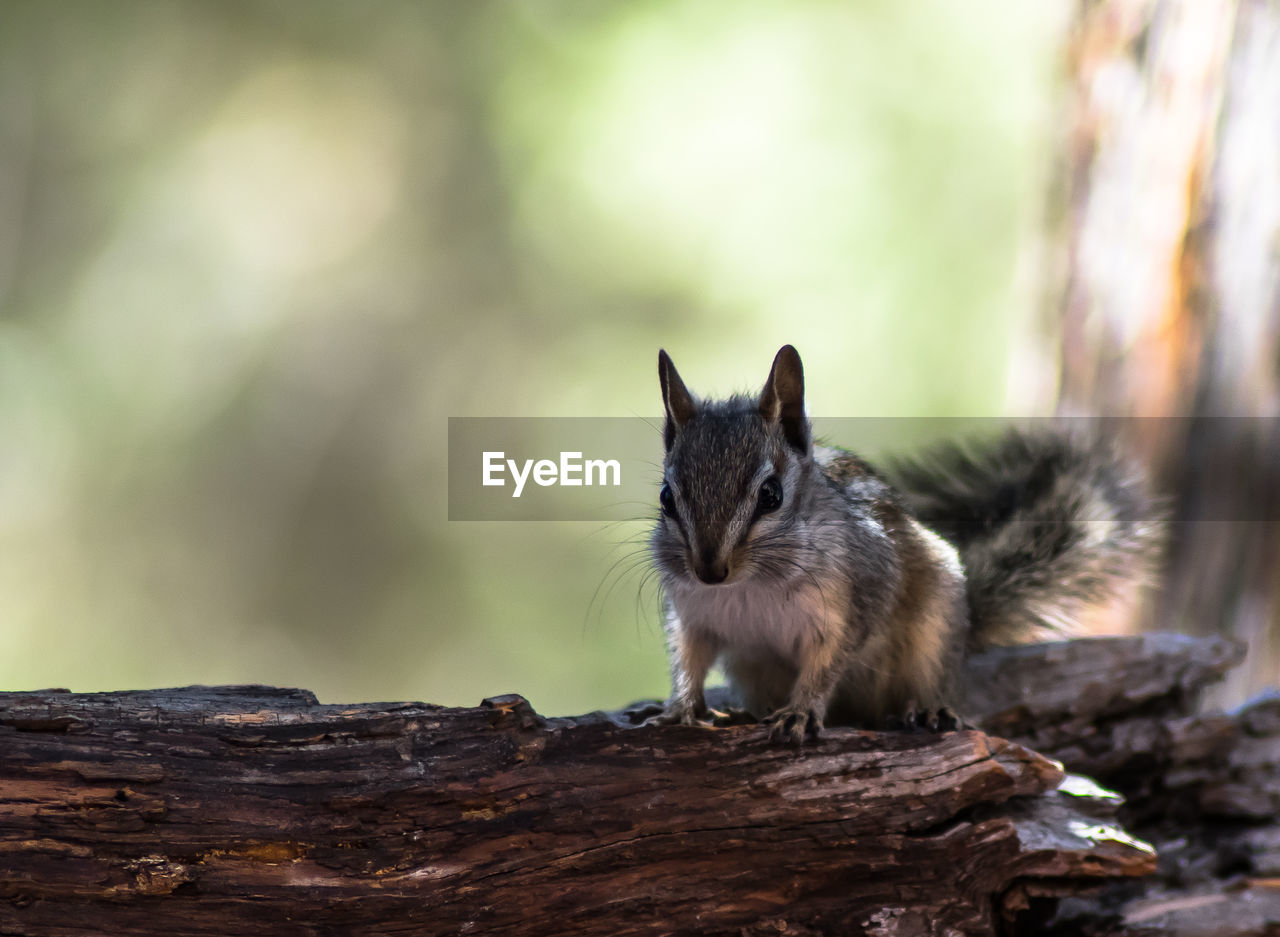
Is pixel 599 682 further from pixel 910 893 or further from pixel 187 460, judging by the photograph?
→ pixel 910 893

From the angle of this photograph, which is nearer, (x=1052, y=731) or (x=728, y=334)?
(x=1052, y=731)

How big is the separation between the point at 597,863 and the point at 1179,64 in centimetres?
Answer: 297

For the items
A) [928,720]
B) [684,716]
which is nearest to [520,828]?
[684,716]

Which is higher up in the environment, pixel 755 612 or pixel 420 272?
pixel 420 272

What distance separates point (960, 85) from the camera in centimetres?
595

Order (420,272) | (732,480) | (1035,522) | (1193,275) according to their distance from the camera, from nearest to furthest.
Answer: (732,480) < (1035,522) < (1193,275) < (420,272)

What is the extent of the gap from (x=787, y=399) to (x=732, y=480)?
28 cm

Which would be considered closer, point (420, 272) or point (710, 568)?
point (710, 568)

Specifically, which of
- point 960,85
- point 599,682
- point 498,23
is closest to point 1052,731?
point 599,682

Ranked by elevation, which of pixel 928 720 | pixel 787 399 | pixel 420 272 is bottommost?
pixel 928 720

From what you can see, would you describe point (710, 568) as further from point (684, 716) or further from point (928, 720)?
point (928, 720)

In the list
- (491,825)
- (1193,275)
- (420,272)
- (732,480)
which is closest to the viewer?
(491,825)

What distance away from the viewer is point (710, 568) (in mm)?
2039

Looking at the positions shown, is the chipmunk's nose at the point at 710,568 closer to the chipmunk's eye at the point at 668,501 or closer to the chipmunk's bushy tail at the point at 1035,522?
the chipmunk's eye at the point at 668,501
